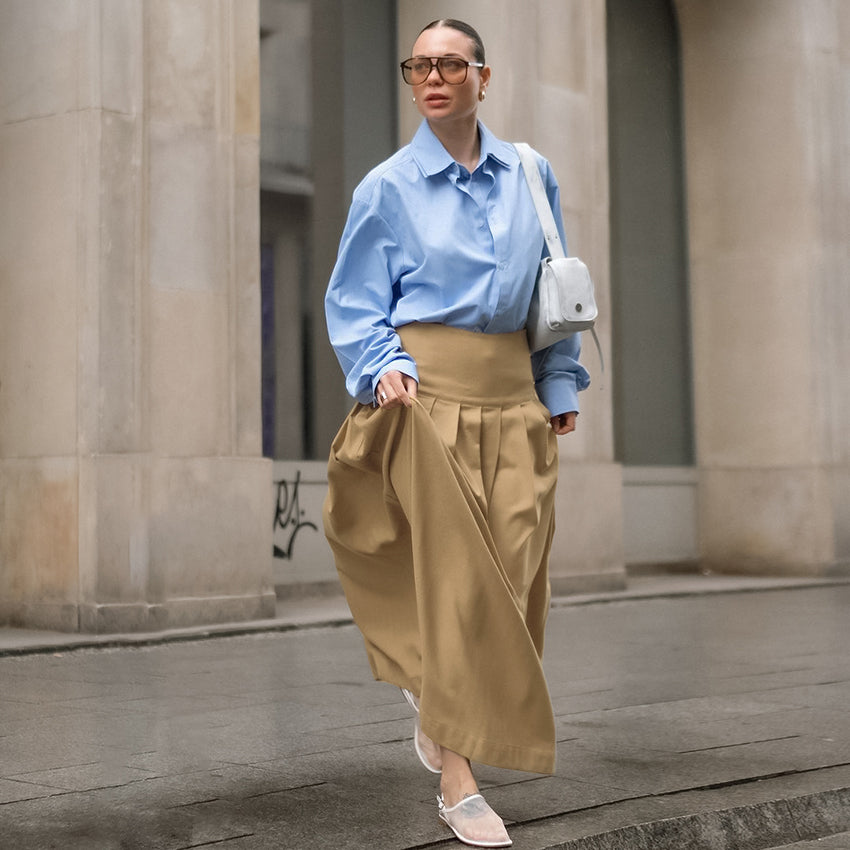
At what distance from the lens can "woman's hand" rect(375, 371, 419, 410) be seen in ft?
12.3

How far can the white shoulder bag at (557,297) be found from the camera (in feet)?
13.0

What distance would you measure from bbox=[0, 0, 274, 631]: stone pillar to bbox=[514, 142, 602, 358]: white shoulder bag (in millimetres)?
4922

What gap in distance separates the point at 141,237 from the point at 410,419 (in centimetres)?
541

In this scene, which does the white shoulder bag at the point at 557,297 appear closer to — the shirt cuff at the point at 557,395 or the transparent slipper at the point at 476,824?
the shirt cuff at the point at 557,395

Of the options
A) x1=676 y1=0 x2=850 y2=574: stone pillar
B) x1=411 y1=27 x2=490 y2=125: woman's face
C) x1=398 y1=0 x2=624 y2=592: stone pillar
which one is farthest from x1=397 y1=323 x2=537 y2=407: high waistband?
x1=676 y1=0 x2=850 y2=574: stone pillar

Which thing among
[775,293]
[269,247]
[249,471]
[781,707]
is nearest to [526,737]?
[781,707]

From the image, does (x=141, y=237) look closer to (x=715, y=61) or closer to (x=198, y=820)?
(x=198, y=820)

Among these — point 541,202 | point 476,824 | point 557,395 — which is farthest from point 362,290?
point 476,824

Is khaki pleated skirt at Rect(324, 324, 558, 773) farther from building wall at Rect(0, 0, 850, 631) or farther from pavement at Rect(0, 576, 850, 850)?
building wall at Rect(0, 0, 850, 631)

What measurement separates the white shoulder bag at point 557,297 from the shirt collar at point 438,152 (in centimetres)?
14

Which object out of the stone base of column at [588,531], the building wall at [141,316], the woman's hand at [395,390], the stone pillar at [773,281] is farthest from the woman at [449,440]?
the stone pillar at [773,281]

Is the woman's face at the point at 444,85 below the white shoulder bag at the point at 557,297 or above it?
above

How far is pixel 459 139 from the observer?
4.07 metres

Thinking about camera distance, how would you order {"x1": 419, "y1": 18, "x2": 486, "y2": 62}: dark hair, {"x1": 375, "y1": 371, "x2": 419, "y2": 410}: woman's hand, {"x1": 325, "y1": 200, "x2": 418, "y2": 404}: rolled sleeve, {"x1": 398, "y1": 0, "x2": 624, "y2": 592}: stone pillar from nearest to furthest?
{"x1": 375, "y1": 371, "x2": 419, "y2": 410}: woman's hand < {"x1": 325, "y1": 200, "x2": 418, "y2": 404}: rolled sleeve < {"x1": 419, "y1": 18, "x2": 486, "y2": 62}: dark hair < {"x1": 398, "y1": 0, "x2": 624, "y2": 592}: stone pillar
